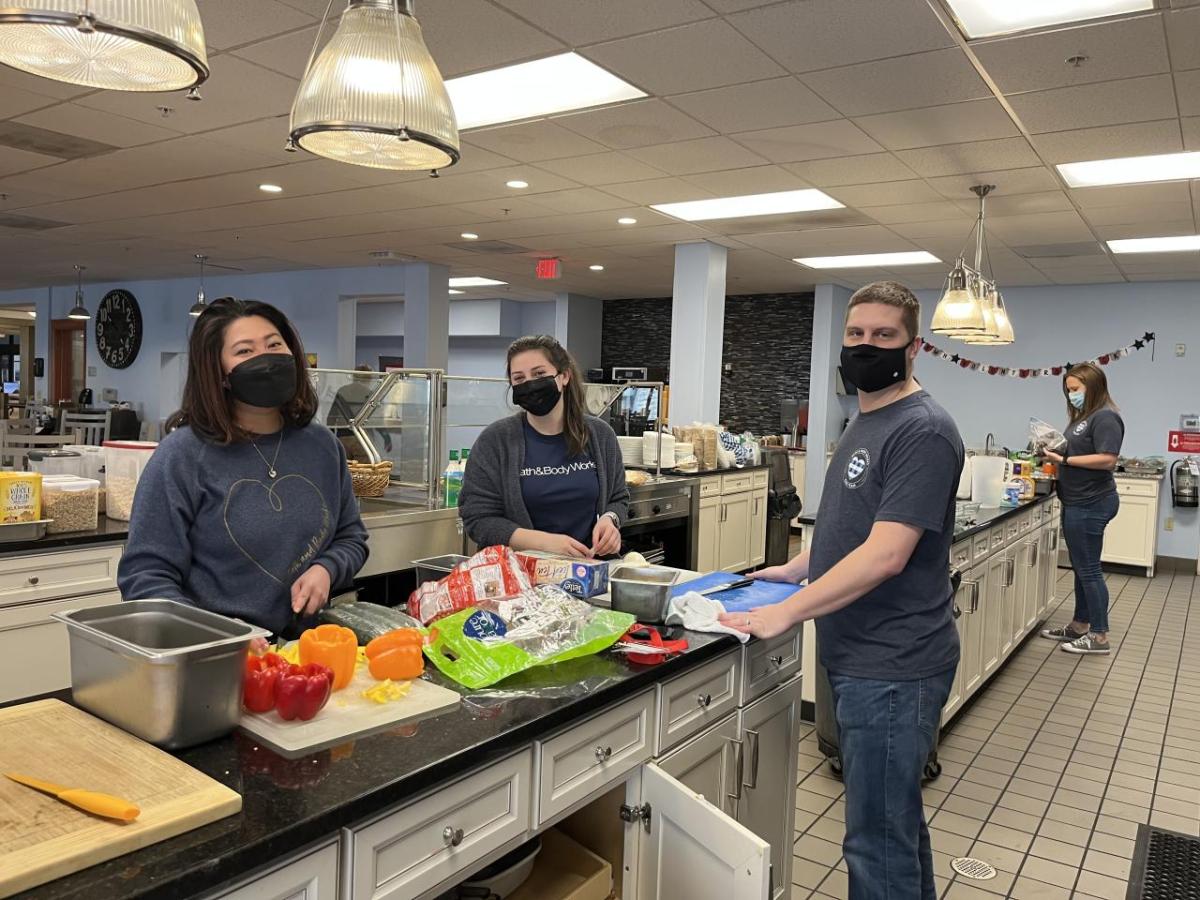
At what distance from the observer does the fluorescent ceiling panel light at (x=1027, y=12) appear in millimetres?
2938

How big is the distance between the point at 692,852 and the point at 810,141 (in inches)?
147

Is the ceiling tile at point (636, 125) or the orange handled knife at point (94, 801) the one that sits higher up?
the ceiling tile at point (636, 125)

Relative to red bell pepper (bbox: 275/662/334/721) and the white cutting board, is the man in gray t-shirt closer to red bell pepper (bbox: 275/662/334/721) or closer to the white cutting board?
the white cutting board

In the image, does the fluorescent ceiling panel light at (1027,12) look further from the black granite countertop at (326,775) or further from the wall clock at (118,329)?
the wall clock at (118,329)

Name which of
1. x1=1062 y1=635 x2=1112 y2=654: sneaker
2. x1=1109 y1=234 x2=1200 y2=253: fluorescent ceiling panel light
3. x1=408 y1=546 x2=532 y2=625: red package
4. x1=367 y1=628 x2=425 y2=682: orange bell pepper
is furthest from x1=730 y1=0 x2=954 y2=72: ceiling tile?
x1=1109 y1=234 x2=1200 y2=253: fluorescent ceiling panel light

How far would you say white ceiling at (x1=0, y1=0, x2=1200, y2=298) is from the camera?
3205mm

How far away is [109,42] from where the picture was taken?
5.01 feet

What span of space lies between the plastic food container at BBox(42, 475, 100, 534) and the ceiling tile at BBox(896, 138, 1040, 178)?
4.05m

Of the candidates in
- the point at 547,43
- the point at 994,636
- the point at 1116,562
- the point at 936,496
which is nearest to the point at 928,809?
the point at 994,636

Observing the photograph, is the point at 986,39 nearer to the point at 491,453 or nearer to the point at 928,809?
the point at 491,453

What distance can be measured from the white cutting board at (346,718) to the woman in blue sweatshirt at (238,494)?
16.9 inches

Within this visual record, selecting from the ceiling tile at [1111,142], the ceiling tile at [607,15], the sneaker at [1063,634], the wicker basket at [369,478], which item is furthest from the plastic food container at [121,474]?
the sneaker at [1063,634]

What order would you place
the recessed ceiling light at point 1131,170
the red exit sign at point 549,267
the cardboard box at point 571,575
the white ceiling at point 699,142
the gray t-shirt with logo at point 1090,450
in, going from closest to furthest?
the cardboard box at point 571,575 < the white ceiling at point 699,142 < the recessed ceiling light at point 1131,170 < the gray t-shirt with logo at point 1090,450 < the red exit sign at point 549,267

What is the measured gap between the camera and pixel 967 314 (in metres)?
5.00
